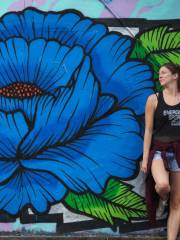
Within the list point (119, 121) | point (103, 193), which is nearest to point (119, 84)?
point (119, 121)

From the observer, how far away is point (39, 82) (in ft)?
17.6

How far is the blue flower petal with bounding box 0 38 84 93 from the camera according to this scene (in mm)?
5332

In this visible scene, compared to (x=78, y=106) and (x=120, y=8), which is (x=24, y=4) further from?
(x=78, y=106)

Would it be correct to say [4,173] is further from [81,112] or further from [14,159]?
[81,112]

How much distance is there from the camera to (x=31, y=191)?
5.42 metres

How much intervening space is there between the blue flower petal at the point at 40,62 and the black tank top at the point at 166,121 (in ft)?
3.35

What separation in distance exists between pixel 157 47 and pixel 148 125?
0.88 meters

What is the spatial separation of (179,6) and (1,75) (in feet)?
6.45

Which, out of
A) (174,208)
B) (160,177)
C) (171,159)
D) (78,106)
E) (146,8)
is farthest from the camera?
(78,106)

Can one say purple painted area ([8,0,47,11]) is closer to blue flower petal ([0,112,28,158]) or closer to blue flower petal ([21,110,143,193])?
blue flower petal ([0,112,28,158])

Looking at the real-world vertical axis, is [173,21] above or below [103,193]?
above

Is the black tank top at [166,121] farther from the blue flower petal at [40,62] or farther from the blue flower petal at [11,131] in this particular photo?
the blue flower petal at [11,131]

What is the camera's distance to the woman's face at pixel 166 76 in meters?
4.92

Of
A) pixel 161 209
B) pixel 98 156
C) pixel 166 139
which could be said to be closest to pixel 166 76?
pixel 166 139
